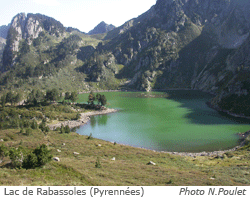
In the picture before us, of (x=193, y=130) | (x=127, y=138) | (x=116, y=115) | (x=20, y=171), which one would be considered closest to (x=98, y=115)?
(x=116, y=115)

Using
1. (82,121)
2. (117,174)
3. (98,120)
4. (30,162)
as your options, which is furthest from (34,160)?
(98,120)

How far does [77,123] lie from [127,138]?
35.8 m

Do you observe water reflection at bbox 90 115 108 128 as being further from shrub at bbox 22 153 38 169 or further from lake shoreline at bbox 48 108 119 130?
shrub at bbox 22 153 38 169

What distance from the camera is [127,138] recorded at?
7869cm

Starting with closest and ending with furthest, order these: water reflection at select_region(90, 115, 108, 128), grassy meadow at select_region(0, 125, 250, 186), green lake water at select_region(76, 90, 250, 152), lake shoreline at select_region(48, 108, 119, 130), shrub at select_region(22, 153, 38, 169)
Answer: grassy meadow at select_region(0, 125, 250, 186)
shrub at select_region(22, 153, 38, 169)
green lake water at select_region(76, 90, 250, 152)
lake shoreline at select_region(48, 108, 119, 130)
water reflection at select_region(90, 115, 108, 128)

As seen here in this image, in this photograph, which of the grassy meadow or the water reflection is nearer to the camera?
the grassy meadow

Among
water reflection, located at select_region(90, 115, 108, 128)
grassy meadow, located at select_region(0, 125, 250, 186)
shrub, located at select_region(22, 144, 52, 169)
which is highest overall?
shrub, located at select_region(22, 144, 52, 169)

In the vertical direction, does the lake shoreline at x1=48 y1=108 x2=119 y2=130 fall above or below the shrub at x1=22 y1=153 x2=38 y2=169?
below

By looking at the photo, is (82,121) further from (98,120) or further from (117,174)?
(117,174)

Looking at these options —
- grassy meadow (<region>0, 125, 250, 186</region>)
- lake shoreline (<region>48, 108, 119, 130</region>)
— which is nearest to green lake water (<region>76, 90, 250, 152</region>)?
lake shoreline (<region>48, 108, 119, 130</region>)

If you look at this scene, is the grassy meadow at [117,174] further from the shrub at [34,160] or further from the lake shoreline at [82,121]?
the lake shoreline at [82,121]

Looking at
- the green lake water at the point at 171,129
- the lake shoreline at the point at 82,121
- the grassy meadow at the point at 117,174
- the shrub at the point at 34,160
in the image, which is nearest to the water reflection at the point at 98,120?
the green lake water at the point at 171,129

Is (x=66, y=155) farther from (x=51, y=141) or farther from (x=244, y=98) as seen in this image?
(x=244, y=98)

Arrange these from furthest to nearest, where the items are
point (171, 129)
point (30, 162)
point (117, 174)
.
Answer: point (171, 129)
point (117, 174)
point (30, 162)
